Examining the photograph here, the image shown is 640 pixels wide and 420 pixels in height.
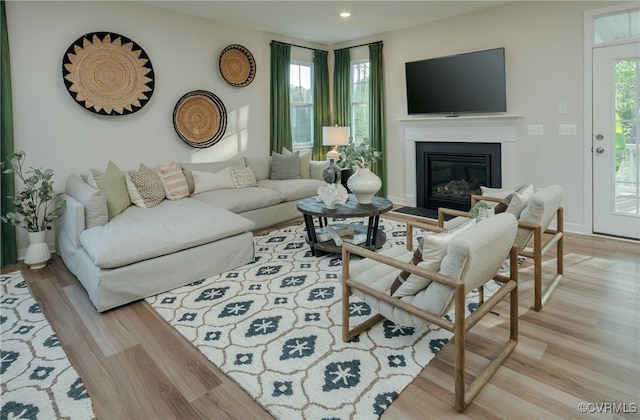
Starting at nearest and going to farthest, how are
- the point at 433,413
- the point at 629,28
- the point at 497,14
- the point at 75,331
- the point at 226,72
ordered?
the point at 433,413 < the point at 75,331 < the point at 629,28 < the point at 497,14 < the point at 226,72

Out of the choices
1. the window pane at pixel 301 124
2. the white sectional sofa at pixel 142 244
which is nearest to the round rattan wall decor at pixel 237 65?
the window pane at pixel 301 124

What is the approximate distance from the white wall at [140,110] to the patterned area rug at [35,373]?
175 centimetres

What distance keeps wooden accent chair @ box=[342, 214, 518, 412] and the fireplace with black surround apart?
319cm

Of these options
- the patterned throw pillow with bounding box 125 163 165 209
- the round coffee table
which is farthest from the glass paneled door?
A: the patterned throw pillow with bounding box 125 163 165 209

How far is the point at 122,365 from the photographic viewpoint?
204cm

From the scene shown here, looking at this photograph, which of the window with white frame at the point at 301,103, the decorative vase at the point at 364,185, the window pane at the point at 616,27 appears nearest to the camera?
the decorative vase at the point at 364,185

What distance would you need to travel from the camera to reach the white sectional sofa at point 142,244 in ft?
8.77

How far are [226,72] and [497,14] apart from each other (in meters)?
3.50

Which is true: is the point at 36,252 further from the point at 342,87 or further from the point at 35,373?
the point at 342,87

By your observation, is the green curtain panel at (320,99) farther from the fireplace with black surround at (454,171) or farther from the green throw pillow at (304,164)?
the fireplace with black surround at (454,171)

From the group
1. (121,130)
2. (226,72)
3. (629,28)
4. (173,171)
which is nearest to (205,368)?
(173,171)

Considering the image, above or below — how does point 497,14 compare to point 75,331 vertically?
above

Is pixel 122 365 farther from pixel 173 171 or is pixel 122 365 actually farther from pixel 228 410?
pixel 173 171

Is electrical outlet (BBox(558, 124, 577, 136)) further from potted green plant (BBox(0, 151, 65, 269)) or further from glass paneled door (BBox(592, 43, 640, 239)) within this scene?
potted green plant (BBox(0, 151, 65, 269))
